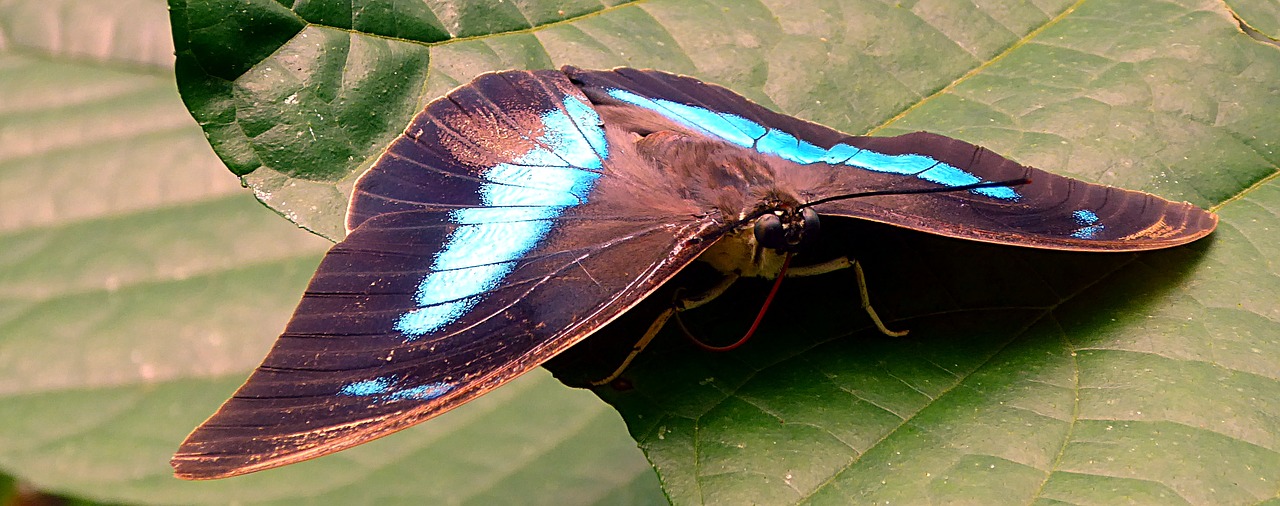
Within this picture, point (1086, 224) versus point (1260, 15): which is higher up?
point (1260, 15)

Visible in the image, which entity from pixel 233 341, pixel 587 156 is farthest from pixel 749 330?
pixel 233 341

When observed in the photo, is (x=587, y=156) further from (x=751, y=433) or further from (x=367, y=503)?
(x=367, y=503)

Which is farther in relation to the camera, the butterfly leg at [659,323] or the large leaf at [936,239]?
the butterfly leg at [659,323]

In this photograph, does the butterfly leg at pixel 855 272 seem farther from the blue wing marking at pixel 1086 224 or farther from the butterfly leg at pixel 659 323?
the blue wing marking at pixel 1086 224

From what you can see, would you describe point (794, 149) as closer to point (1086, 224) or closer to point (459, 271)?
point (1086, 224)

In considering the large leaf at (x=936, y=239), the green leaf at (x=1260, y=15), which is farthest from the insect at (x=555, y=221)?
the green leaf at (x=1260, y=15)

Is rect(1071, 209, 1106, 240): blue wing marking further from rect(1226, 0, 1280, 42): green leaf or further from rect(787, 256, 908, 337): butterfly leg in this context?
rect(1226, 0, 1280, 42): green leaf

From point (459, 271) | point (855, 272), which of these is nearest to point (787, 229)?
point (855, 272)

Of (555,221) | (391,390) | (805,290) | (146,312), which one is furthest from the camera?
(146,312)
